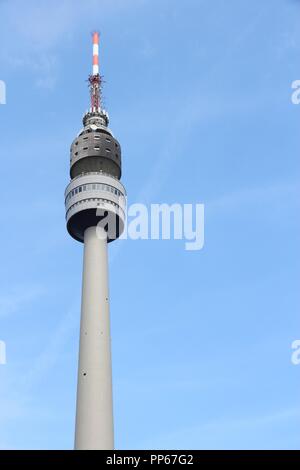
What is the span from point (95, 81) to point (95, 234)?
41.4 meters

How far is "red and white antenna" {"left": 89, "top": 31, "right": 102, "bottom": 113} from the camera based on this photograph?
14238 centimetres

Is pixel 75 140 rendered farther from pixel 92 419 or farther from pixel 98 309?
pixel 92 419

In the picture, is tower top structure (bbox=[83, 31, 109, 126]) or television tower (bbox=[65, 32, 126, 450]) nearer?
television tower (bbox=[65, 32, 126, 450])

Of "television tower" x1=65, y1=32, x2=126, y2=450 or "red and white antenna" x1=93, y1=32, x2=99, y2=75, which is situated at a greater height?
"red and white antenna" x1=93, y1=32, x2=99, y2=75

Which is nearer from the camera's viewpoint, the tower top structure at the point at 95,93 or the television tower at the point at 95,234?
the television tower at the point at 95,234

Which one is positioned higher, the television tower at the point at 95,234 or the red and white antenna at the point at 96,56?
the red and white antenna at the point at 96,56

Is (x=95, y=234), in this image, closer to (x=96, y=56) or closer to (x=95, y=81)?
(x=95, y=81)

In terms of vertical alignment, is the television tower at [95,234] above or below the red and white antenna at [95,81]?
below

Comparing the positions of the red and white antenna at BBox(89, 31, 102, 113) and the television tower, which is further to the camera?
the red and white antenna at BBox(89, 31, 102, 113)

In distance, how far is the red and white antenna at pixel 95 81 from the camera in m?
142
